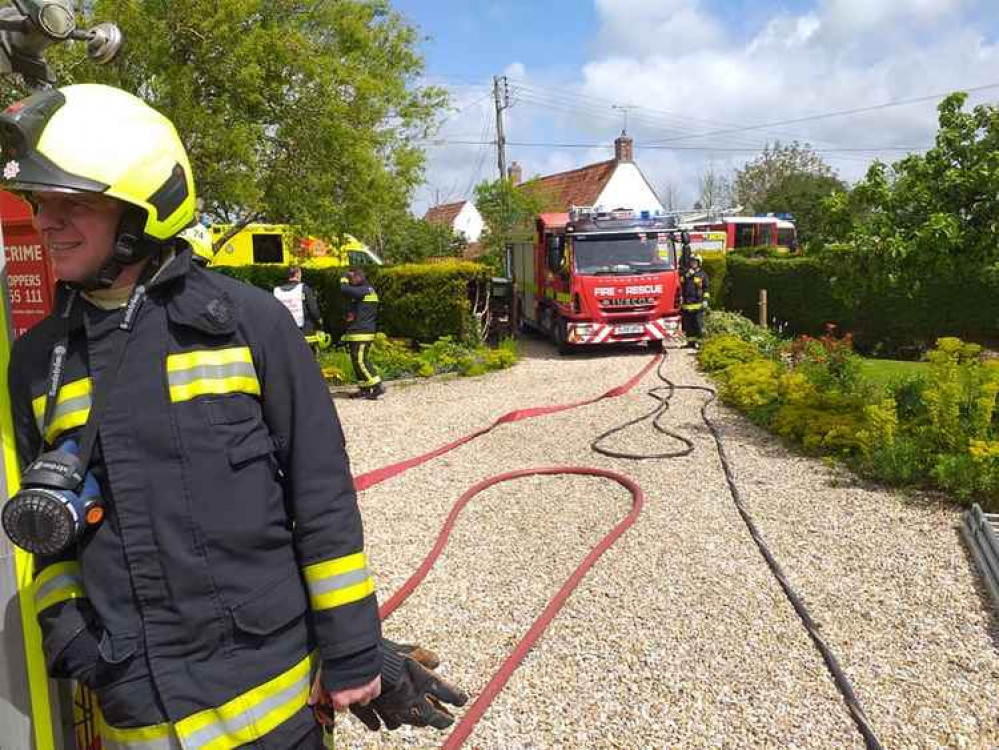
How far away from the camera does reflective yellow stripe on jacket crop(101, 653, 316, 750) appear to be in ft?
5.33

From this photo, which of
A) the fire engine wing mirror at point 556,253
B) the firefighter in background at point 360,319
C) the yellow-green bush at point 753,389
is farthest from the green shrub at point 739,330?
the firefighter in background at point 360,319

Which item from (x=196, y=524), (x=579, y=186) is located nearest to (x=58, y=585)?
(x=196, y=524)

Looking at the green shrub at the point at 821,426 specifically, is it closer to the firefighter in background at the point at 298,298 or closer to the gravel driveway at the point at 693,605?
the gravel driveway at the point at 693,605

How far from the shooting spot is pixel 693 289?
14531 mm

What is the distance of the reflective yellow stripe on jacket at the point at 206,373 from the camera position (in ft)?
5.27

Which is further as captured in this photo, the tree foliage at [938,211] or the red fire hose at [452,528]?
the tree foliage at [938,211]

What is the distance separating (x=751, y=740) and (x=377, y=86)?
10.3 m

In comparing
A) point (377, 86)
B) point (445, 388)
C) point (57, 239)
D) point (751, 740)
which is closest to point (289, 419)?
point (57, 239)

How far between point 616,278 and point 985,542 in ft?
31.3

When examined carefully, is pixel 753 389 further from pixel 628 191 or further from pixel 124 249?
pixel 628 191

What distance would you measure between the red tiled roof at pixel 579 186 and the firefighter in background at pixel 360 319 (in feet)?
80.0

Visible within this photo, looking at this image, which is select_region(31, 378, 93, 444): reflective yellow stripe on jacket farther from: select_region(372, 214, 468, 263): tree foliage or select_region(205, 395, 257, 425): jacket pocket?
select_region(372, 214, 468, 263): tree foliage

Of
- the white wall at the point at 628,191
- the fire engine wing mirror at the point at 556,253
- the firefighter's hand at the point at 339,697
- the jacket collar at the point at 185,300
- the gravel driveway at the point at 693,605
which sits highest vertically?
the white wall at the point at 628,191

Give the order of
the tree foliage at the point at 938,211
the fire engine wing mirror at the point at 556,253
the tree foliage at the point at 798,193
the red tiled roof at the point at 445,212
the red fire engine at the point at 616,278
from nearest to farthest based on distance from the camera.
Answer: the tree foliage at the point at 938,211 → the red fire engine at the point at 616,278 → the fire engine wing mirror at the point at 556,253 → the tree foliage at the point at 798,193 → the red tiled roof at the point at 445,212
